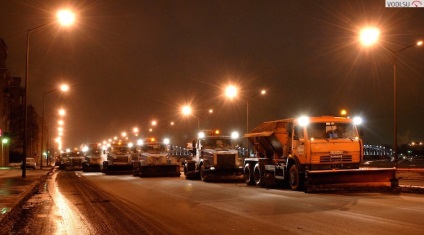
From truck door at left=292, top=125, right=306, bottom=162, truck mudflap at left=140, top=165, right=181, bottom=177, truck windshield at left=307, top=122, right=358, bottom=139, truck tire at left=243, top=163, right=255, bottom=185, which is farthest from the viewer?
truck mudflap at left=140, top=165, right=181, bottom=177

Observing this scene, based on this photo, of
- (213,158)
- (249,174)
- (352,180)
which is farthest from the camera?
(213,158)

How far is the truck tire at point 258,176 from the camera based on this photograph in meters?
26.7

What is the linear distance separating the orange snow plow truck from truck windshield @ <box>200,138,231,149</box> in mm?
7284

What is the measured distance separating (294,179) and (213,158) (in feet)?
31.5

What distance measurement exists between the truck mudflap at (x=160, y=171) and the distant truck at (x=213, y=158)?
11.3 feet

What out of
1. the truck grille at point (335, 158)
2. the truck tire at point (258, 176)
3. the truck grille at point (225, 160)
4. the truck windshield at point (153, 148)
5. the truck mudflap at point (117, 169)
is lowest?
the truck mudflap at point (117, 169)

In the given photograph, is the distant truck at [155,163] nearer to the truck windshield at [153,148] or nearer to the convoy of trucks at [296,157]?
the truck windshield at [153,148]

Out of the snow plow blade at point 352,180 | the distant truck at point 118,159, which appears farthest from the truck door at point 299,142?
the distant truck at point 118,159

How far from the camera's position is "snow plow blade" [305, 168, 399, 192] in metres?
21.5

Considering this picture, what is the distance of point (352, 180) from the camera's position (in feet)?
70.8

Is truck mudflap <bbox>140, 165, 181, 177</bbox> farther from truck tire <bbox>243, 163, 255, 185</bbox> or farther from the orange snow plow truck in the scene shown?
the orange snow plow truck

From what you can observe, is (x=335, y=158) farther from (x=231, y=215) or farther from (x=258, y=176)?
(x=231, y=215)

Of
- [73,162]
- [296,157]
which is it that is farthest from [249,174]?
[73,162]

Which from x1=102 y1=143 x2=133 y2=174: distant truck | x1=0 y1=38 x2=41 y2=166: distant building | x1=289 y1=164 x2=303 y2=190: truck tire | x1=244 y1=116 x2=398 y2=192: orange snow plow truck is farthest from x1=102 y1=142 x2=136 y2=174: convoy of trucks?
x1=289 y1=164 x2=303 y2=190: truck tire
